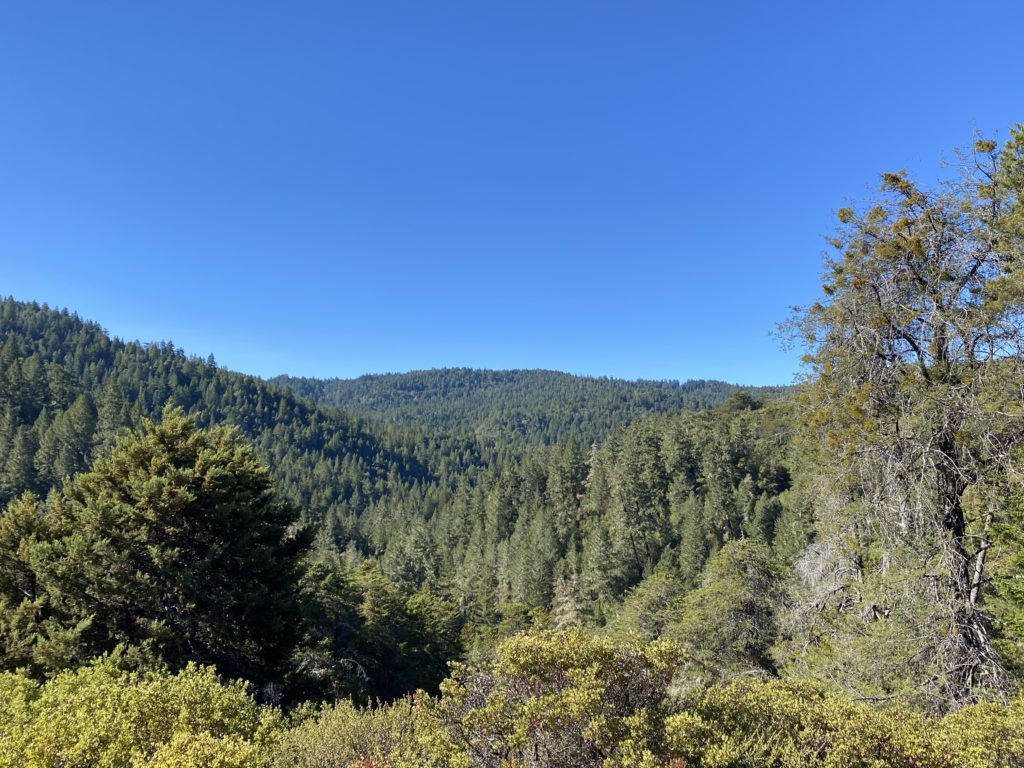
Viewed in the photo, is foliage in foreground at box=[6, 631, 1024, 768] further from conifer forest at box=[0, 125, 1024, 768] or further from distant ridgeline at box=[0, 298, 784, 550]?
distant ridgeline at box=[0, 298, 784, 550]

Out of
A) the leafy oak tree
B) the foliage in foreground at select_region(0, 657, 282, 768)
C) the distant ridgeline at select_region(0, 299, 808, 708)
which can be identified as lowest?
the distant ridgeline at select_region(0, 299, 808, 708)

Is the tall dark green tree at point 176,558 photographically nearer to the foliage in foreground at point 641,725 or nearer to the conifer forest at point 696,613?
the conifer forest at point 696,613

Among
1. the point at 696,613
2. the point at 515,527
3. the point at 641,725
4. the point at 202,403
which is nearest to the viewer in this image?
the point at 641,725

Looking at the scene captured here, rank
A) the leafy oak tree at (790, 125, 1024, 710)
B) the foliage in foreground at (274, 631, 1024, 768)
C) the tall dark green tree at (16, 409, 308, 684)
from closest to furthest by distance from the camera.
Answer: the foliage in foreground at (274, 631, 1024, 768), the leafy oak tree at (790, 125, 1024, 710), the tall dark green tree at (16, 409, 308, 684)

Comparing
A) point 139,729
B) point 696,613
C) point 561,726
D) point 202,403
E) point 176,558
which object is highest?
point 202,403

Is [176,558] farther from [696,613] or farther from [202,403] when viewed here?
[202,403]

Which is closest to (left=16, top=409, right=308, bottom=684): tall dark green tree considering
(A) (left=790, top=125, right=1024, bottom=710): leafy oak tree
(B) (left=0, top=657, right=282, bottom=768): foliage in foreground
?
(B) (left=0, top=657, right=282, bottom=768): foliage in foreground

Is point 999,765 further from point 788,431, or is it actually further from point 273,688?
point 273,688

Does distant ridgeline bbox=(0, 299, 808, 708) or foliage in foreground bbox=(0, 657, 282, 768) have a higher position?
foliage in foreground bbox=(0, 657, 282, 768)

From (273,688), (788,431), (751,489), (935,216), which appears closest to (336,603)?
(273,688)

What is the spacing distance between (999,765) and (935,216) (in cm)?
737

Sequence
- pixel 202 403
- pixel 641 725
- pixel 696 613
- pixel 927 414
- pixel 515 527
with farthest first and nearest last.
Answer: pixel 202 403 → pixel 515 527 → pixel 696 613 → pixel 927 414 → pixel 641 725

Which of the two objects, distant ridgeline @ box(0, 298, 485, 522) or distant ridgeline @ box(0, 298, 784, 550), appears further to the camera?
distant ridgeline @ box(0, 298, 485, 522)

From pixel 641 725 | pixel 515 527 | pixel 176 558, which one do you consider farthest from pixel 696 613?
pixel 515 527
